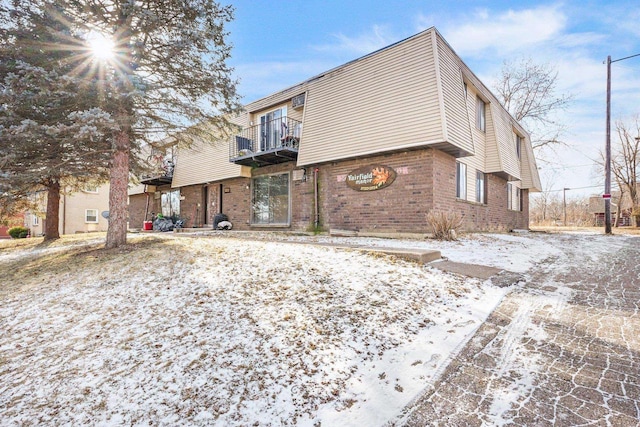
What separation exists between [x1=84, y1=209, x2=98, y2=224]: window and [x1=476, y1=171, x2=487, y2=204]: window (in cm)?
2735

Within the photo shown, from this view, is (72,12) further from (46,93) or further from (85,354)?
(85,354)

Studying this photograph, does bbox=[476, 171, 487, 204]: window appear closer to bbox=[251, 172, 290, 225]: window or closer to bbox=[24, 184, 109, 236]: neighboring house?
bbox=[251, 172, 290, 225]: window

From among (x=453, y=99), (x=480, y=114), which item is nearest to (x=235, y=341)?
(x=453, y=99)

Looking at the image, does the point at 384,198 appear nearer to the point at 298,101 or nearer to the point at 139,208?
the point at 298,101

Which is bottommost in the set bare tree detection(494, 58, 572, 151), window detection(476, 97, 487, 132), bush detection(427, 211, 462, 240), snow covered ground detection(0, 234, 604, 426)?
snow covered ground detection(0, 234, 604, 426)

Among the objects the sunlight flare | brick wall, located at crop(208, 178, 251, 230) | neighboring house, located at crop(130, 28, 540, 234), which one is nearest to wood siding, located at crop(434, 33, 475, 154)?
neighboring house, located at crop(130, 28, 540, 234)

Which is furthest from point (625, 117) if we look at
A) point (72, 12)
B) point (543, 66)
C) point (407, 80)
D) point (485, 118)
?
point (72, 12)

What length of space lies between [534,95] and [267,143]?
18.6 m

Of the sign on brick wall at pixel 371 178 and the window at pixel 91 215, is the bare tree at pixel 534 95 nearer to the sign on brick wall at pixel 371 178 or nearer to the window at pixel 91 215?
the sign on brick wall at pixel 371 178

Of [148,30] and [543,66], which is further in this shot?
[543,66]

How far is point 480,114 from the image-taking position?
12.0 meters

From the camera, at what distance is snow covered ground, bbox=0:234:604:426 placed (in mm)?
1919

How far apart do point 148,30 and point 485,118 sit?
11.8m

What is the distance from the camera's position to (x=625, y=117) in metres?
24.4
